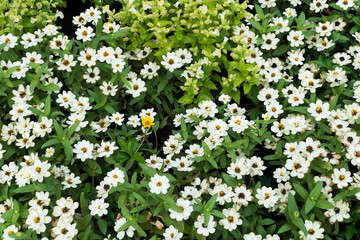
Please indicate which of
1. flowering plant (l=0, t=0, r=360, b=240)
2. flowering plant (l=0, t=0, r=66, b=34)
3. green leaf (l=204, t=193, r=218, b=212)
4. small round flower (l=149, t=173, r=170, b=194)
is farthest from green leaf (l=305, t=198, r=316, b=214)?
flowering plant (l=0, t=0, r=66, b=34)

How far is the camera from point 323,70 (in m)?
2.91

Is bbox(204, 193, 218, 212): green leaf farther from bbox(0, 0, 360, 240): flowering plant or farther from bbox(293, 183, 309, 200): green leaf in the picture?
bbox(293, 183, 309, 200): green leaf

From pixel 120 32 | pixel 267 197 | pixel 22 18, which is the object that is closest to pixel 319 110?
pixel 267 197

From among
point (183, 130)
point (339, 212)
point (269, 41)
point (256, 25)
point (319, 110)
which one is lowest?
point (339, 212)

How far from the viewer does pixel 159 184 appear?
6.81 feet

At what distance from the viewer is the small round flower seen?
2.05 metres

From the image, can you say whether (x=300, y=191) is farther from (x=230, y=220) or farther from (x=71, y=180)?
(x=71, y=180)

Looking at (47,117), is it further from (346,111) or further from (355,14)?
(355,14)

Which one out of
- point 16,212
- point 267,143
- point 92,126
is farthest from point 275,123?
point 16,212

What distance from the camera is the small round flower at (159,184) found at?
6.72 ft

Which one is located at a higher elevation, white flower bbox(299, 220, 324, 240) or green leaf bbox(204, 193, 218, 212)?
green leaf bbox(204, 193, 218, 212)

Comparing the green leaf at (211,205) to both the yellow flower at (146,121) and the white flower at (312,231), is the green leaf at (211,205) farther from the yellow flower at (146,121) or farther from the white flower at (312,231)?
the yellow flower at (146,121)

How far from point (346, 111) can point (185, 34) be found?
1.29m

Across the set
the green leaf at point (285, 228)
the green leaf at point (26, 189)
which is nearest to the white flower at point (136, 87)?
the green leaf at point (26, 189)
